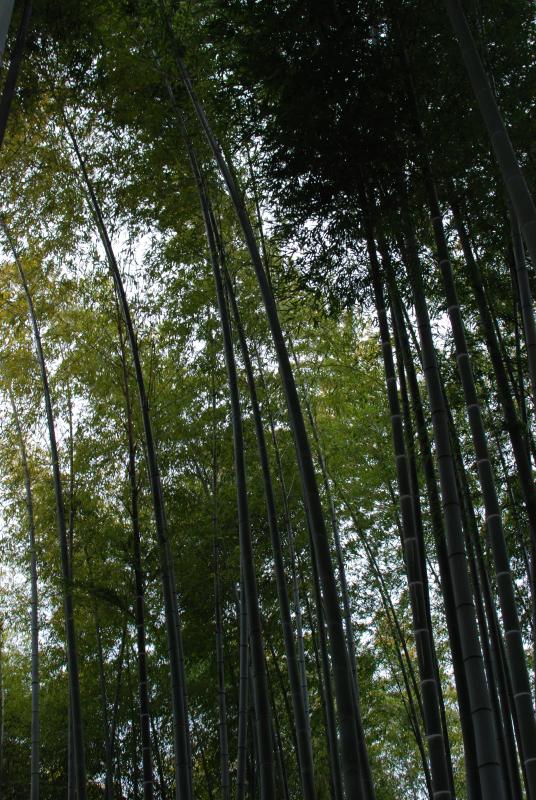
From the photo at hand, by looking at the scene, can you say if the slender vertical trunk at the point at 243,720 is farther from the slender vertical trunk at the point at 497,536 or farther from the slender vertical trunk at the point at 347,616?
the slender vertical trunk at the point at 497,536

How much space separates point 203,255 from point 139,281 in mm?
980

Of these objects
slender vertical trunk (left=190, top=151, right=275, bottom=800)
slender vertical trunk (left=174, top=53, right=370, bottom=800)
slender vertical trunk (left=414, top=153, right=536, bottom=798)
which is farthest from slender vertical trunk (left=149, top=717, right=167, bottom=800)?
slender vertical trunk (left=414, top=153, right=536, bottom=798)

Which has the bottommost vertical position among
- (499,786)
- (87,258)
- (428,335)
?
(499,786)

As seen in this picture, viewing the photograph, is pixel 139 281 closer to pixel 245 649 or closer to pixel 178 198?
pixel 178 198

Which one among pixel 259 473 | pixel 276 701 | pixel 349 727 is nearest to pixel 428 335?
pixel 349 727

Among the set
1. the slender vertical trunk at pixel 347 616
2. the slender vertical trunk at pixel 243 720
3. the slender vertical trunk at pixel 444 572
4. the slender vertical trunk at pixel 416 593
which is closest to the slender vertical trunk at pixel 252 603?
the slender vertical trunk at pixel 416 593

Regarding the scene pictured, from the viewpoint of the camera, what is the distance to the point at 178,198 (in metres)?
6.16

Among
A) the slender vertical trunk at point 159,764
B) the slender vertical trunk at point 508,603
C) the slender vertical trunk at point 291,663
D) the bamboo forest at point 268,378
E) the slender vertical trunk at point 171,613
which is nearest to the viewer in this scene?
the slender vertical trunk at point 508,603

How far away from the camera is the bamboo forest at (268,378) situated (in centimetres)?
387

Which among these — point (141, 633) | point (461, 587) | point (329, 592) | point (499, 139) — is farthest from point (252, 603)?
point (499, 139)

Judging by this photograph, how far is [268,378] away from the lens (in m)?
7.32

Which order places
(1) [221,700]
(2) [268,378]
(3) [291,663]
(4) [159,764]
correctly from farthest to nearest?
(4) [159,764] < (2) [268,378] < (1) [221,700] < (3) [291,663]

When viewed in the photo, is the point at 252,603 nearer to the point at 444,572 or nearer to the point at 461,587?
the point at 444,572

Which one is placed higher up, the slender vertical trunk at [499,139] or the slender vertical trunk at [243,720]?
the slender vertical trunk at [499,139]
